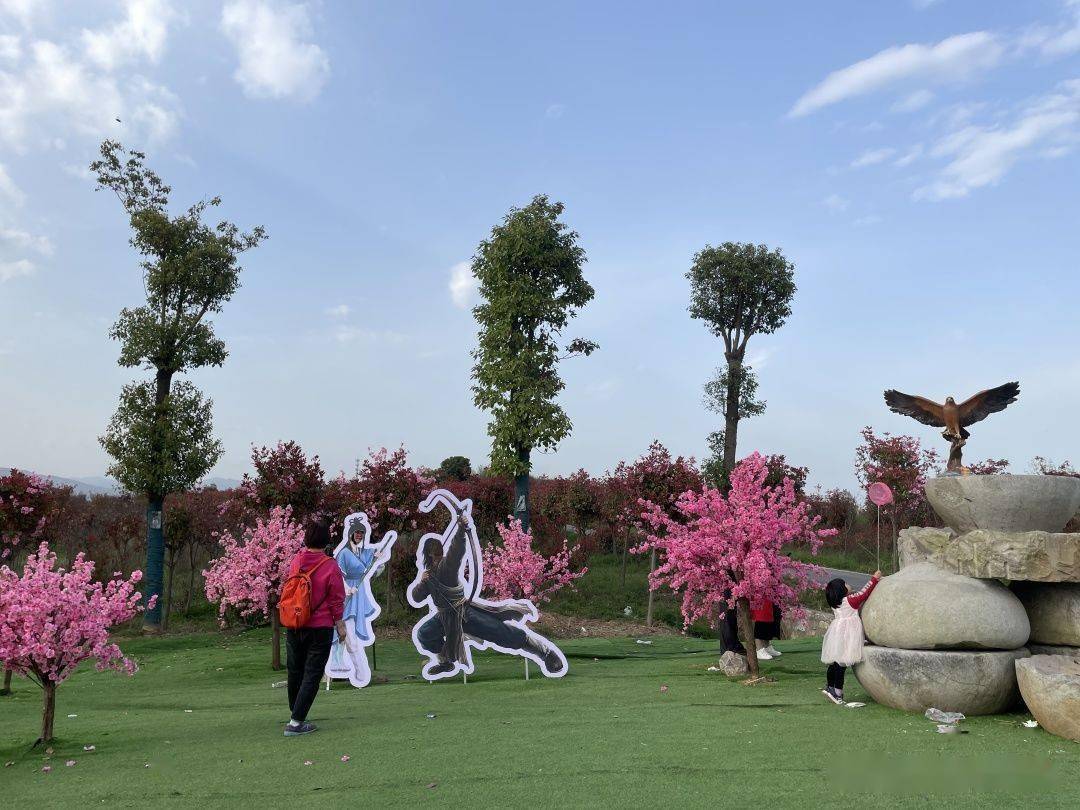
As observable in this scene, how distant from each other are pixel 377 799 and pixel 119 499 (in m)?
26.8

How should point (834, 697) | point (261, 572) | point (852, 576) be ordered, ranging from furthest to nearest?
point (852, 576) < point (261, 572) < point (834, 697)

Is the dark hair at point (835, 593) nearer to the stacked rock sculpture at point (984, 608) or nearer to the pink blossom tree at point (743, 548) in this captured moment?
the stacked rock sculpture at point (984, 608)

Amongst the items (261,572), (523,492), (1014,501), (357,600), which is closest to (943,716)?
(1014,501)

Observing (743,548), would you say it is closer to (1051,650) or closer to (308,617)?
(1051,650)

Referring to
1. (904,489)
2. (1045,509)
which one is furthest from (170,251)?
(904,489)

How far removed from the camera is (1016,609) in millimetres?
6984

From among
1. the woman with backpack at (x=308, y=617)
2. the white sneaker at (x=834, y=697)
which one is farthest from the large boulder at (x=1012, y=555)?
the woman with backpack at (x=308, y=617)

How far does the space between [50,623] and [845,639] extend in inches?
266

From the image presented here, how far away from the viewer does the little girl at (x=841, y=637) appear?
7332 millimetres

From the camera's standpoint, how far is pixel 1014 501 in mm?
7453

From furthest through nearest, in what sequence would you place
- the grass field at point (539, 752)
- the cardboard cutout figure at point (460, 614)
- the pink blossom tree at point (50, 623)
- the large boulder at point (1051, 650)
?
the cardboard cutout figure at point (460, 614) < the large boulder at point (1051, 650) < the pink blossom tree at point (50, 623) < the grass field at point (539, 752)

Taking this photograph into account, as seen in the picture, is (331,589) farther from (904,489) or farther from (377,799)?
(904,489)

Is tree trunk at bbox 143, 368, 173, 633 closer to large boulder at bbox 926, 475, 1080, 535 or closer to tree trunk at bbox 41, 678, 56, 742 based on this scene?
tree trunk at bbox 41, 678, 56, 742

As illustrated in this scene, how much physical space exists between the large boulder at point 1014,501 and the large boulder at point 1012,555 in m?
0.21
